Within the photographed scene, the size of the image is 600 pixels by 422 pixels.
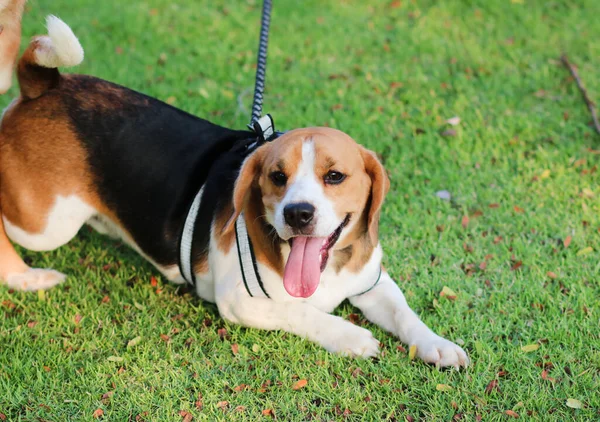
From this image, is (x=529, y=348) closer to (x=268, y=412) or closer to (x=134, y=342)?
(x=268, y=412)

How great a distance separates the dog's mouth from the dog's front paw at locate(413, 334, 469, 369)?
27.3 inches

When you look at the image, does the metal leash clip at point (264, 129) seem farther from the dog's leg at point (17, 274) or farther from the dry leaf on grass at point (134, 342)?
the dog's leg at point (17, 274)

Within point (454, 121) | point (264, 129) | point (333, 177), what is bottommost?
point (454, 121)

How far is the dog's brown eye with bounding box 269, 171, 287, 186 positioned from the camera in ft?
12.4

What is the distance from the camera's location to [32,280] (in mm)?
4730

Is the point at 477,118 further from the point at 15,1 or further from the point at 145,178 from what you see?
the point at 15,1

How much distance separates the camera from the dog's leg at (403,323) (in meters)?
3.92

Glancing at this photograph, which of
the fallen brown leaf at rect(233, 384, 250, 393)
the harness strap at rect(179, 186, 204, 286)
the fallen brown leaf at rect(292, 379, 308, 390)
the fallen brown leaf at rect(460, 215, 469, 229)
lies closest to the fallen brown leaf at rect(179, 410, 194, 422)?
the fallen brown leaf at rect(233, 384, 250, 393)

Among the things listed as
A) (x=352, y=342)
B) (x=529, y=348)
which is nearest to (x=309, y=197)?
(x=352, y=342)

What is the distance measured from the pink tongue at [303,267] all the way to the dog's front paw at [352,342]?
1.15 feet

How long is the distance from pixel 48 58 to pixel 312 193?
1837 millimetres

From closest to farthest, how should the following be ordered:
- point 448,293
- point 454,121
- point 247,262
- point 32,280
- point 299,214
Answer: point 299,214 < point 247,262 < point 448,293 < point 32,280 < point 454,121

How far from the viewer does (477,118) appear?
6789 mm

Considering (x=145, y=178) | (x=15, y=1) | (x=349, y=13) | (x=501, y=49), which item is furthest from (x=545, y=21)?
(x=15, y=1)
